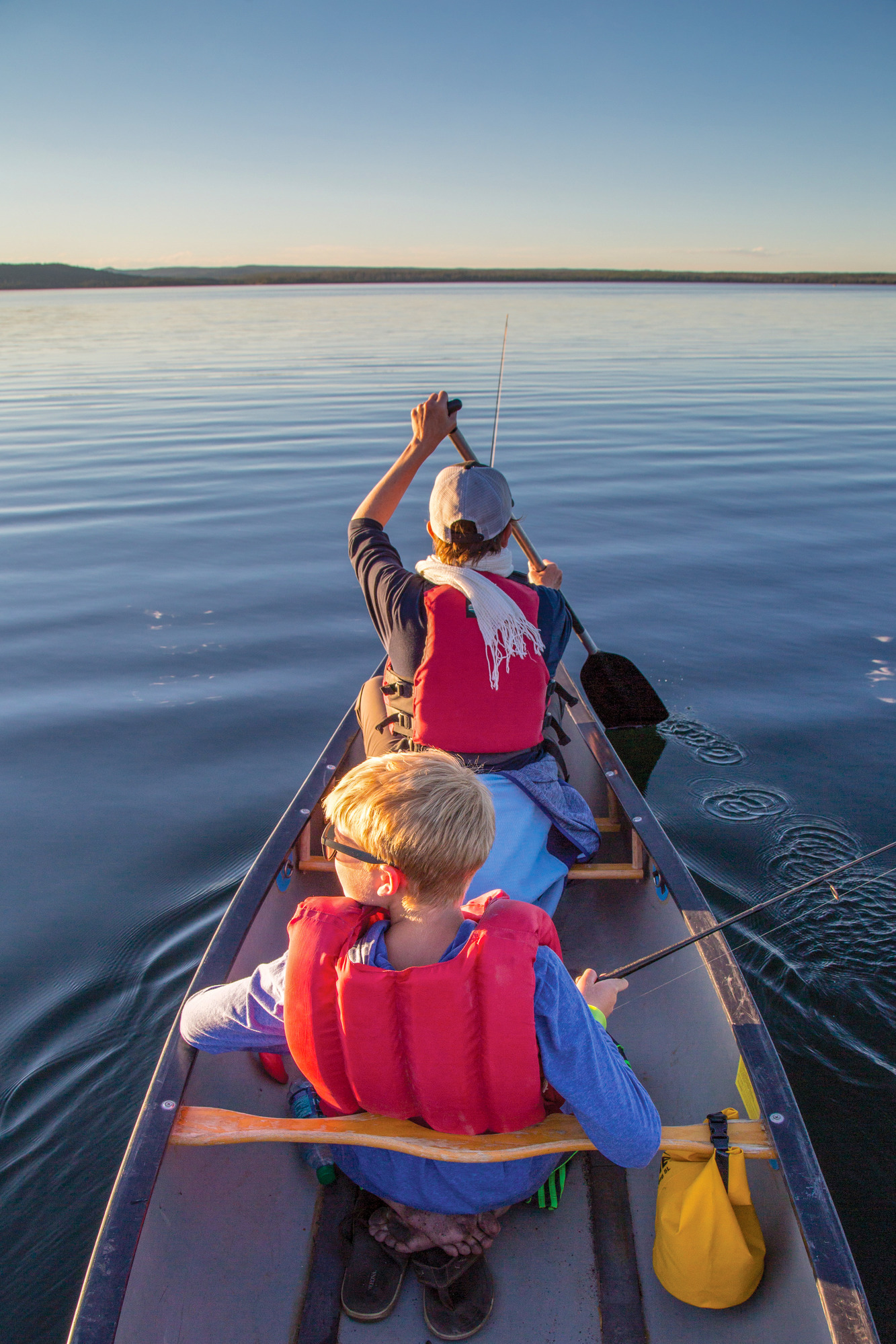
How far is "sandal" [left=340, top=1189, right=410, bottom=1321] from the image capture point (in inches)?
80.2

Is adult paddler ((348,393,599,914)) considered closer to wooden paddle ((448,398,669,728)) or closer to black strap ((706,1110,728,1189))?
black strap ((706,1110,728,1189))

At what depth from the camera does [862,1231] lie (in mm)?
2699

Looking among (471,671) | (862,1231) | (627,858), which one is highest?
(471,671)

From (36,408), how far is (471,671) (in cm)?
1833

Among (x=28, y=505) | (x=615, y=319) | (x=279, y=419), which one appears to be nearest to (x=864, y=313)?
(x=615, y=319)

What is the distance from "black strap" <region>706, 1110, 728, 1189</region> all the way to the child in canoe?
0.29m

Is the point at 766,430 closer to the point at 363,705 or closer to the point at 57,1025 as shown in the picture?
the point at 363,705

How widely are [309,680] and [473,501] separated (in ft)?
13.5

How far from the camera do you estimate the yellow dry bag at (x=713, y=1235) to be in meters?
1.95

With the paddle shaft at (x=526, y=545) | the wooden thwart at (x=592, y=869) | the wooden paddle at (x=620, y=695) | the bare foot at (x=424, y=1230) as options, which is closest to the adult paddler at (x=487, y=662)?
the wooden thwart at (x=592, y=869)

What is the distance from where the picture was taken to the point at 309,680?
22.1 ft

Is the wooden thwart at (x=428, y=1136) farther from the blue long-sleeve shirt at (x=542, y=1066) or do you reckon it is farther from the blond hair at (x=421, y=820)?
the blond hair at (x=421, y=820)

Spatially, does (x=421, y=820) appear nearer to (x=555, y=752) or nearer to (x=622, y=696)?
(x=555, y=752)

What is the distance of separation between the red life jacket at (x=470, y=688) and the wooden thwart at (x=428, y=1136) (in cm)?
123
